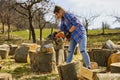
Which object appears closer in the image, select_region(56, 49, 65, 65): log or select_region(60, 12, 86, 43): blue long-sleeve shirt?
select_region(60, 12, 86, 43): blue long-sleeve shirt

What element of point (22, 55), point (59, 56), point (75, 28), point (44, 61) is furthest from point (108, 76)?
point (22, 55)

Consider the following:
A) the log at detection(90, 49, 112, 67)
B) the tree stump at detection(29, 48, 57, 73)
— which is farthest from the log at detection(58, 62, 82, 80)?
the log at detection(90, 49, 112, 67)

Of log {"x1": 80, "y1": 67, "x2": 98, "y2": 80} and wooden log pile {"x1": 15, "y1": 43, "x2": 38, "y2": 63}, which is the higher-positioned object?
wooden log pile {"x1": 15, "y1": 43, "x2": 38, "y2": 63}

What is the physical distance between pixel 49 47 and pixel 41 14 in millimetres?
23144

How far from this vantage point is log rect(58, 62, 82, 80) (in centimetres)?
856

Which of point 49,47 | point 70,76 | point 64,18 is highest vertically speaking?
point 64,18

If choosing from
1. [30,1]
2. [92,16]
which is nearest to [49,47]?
[30,1]

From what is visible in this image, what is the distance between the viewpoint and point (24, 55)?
1486 cm

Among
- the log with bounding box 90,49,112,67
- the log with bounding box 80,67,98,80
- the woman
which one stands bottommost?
the log with bounding box 80,67,98,80

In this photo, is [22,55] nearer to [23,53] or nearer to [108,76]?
[23,53]

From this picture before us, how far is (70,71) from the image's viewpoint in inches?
339

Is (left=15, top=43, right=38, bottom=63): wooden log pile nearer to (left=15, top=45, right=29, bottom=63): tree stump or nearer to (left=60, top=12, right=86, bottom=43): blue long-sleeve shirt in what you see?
(left=15, top=45, right=29, bottom=63): tree stump

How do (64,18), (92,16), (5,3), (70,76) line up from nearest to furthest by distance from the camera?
(70,76) < (64,18) < (5,3) < (92,16)

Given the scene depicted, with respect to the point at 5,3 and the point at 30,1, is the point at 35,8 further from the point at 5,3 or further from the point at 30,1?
the point at 5,3
